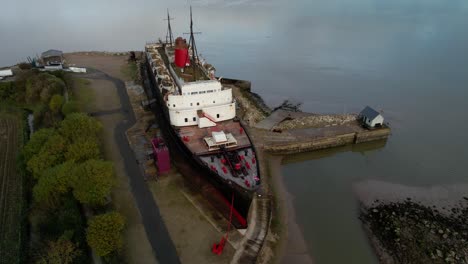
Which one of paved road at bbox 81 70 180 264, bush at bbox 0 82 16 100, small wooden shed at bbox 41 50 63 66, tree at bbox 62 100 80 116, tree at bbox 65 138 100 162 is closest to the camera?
paved road at bbox 81 70 180 264

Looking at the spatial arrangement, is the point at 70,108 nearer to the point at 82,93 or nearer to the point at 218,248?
the point at 82,93

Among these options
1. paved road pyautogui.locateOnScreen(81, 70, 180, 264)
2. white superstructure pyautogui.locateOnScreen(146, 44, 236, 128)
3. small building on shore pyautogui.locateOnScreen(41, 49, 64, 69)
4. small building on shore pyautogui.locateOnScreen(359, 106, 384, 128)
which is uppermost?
small building on shore pyautogui.locateOnScreen(41, 49, 64, 69)

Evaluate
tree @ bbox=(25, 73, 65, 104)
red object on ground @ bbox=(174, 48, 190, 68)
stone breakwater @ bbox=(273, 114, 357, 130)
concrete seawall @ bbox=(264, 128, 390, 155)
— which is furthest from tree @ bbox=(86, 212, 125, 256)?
tree @ bbox=(25, 73, 65, 104)

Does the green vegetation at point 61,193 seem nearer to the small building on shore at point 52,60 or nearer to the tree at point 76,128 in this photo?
the tree at point 76,128

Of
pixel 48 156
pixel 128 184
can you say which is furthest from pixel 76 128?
pixel 128 184

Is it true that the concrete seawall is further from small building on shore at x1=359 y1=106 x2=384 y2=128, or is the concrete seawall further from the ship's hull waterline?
the ship's hull waterline

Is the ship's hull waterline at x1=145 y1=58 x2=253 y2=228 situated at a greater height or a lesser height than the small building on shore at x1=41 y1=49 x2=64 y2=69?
lesser
